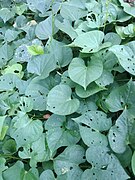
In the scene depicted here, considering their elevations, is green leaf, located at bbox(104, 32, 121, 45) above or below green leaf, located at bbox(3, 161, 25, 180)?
above

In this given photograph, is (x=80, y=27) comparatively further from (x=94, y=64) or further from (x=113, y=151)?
(x=113, y=151)

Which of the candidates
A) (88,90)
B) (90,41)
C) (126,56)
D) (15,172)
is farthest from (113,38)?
(15,172)

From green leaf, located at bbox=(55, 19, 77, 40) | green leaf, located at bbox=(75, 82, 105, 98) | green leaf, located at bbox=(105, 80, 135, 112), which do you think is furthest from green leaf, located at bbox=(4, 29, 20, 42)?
green leaf, located at bbox=(105, 80, 135, 112)

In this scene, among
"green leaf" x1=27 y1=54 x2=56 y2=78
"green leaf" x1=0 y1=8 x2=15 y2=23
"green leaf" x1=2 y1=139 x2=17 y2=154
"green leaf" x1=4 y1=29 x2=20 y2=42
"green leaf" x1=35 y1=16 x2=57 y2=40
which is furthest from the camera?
"green leaf" x1=0 y1=8 x2=15 y2=23

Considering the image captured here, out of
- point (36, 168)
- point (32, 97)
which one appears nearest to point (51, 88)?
point (32, 97)

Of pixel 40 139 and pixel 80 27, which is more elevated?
pixel 80 27

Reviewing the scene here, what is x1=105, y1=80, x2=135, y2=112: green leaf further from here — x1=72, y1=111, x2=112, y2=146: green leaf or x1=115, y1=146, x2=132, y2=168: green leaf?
x1=115, y1=146, x2=132, y2=168: green leaf

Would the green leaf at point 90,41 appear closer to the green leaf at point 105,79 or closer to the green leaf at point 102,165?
the green leaf at point 105,79
